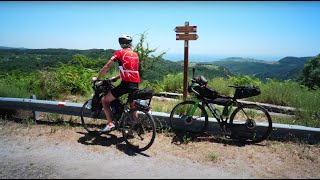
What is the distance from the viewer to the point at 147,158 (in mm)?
5297

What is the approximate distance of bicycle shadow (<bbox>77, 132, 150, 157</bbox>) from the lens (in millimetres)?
5750

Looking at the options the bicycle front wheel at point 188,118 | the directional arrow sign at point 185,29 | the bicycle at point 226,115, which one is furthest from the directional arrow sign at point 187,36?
the bicycle front wheel at point 188,118

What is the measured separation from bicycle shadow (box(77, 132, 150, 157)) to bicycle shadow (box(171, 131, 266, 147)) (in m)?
1.06

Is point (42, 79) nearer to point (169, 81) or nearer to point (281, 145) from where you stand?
point (169, 81)

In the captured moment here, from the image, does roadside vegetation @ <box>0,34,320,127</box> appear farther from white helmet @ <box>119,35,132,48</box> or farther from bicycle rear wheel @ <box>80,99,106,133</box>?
white helmet @ <box>119,35,132,48</box>

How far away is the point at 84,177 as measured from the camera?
4395 millimetres

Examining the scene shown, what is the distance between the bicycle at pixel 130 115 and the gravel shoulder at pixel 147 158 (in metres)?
0.24

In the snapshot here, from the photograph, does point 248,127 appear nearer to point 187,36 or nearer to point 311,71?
point 187,36

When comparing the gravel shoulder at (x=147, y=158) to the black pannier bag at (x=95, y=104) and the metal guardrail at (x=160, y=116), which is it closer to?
the metal guardrail at (x=160, y=116)

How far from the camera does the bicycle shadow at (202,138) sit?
6105mm

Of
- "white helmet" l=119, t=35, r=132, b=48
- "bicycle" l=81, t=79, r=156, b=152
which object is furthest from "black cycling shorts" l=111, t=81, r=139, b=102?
"white helmet" l=119, t=35, r=132, b=48

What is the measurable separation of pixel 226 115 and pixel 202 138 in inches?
30.2

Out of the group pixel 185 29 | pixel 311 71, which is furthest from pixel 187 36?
pixel 311 71

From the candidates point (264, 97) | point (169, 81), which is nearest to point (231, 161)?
point (264, 97)
